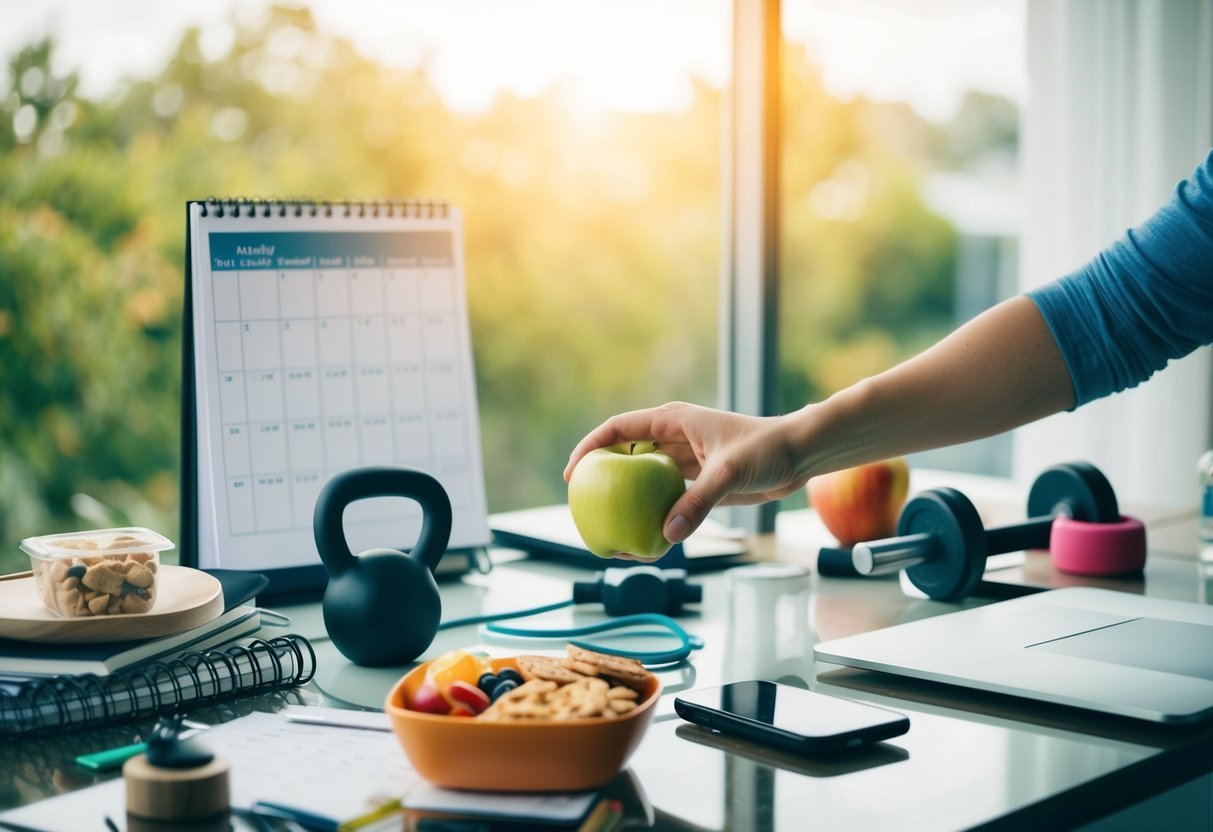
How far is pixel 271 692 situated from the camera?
3.43ft

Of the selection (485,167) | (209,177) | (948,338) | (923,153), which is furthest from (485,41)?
(948,338)

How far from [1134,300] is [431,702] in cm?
84

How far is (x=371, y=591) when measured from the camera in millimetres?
1099

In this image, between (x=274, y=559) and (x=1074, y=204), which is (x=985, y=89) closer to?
(x=1074, y=204)

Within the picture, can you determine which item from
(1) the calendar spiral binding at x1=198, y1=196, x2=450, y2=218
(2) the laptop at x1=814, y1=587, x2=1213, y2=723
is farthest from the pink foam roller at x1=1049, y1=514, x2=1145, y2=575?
(1) the calendar spiral binding at x1=198, y1=196, x2=450, y2=218

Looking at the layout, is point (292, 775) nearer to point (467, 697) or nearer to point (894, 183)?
point (467, 697)

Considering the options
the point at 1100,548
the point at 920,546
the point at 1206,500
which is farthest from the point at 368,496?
the point at 1206,500

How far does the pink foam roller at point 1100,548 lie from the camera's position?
1.50m

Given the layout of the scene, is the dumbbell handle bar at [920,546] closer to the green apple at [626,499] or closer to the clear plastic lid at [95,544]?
the green apple at [626,499]

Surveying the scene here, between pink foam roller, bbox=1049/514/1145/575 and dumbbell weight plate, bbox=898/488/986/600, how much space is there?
190 millimetres

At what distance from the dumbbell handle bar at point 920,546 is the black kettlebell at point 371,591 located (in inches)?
18.2

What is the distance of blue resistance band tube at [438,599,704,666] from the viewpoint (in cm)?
114

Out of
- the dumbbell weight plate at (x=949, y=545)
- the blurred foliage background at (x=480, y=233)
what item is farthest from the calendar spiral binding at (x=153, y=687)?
the blurred foliage background at (x=480, y=233)

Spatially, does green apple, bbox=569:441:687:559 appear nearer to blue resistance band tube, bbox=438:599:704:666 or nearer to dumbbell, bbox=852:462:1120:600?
blue resistance band tube, bbox=438:599:704:666
